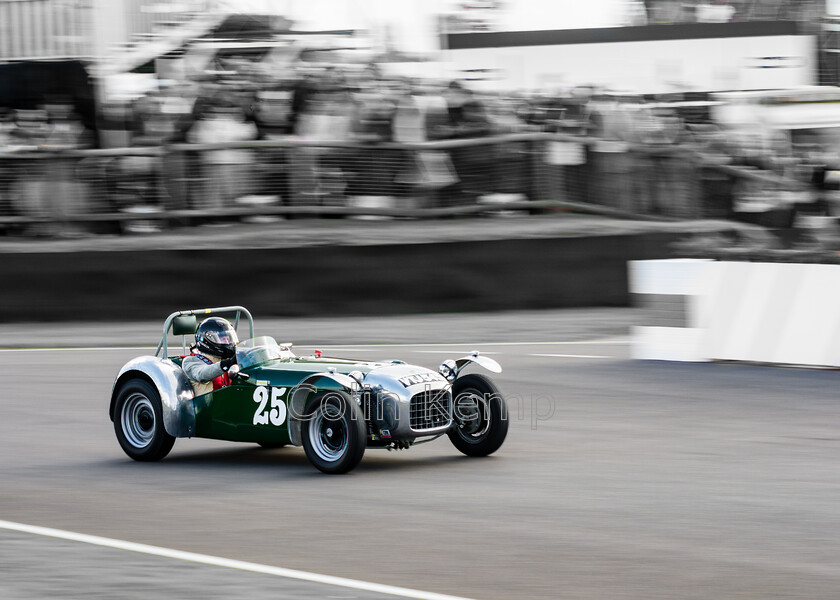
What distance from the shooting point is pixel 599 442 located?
326 inches

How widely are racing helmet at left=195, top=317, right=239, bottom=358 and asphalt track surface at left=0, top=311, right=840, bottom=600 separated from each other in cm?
66

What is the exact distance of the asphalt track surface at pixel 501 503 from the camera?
4977 mm

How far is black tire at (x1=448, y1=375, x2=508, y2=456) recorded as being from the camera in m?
7.59

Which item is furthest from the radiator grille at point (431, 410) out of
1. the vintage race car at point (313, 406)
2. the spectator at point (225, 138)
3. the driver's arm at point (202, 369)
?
the spectator at point (225, 138)

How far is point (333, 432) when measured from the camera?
23.4 feet

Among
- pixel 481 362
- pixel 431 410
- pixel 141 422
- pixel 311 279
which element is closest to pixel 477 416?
pixel 481 362

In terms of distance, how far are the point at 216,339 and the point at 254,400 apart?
0.58 meters

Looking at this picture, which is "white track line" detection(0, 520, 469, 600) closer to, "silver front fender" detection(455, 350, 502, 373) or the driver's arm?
the driver's arm

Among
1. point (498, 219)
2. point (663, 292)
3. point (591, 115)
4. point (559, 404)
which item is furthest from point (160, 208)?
point (559, 404)

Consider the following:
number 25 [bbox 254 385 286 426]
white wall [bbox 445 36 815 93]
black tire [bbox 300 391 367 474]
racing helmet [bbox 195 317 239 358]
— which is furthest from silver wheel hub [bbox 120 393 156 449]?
white wall [bbox 445 36 815 93]

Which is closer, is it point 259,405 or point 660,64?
point 259,405

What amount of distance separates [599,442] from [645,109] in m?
10.4

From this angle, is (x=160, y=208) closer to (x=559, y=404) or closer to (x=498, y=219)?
(x=498, y=219)

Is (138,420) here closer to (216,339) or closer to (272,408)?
(216,339)
